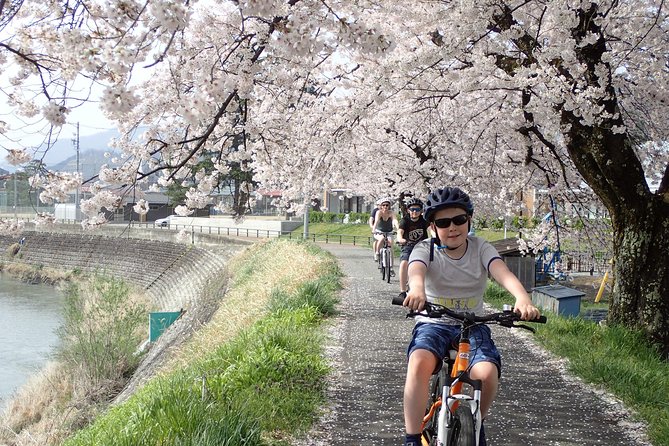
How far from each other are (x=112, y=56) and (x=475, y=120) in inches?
388

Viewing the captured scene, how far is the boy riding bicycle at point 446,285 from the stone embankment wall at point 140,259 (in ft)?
85.8

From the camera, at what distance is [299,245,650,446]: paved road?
16.9ft

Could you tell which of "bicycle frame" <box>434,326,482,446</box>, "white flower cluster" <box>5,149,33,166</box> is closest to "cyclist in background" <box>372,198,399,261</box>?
"white flower cluster" <box>5,149,33,166</box>

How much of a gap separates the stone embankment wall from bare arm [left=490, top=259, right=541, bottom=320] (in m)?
26.3

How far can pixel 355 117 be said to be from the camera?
31.1 feet

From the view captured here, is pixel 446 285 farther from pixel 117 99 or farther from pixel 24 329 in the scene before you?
pixel 24 329

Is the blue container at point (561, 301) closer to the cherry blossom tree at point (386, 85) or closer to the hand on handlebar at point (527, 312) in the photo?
the cherry blossom tree at point (386, 85)

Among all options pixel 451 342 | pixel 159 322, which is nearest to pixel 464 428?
pixel 451 342

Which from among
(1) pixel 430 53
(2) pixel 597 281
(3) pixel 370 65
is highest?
(3) pixel 370 65

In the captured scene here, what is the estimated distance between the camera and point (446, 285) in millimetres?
3895

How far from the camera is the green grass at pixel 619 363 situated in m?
5.72

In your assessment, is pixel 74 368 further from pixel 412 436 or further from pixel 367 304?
pixel 412 436

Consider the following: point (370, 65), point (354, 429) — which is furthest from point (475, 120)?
point (354, 429)

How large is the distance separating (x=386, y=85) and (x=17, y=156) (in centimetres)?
409
